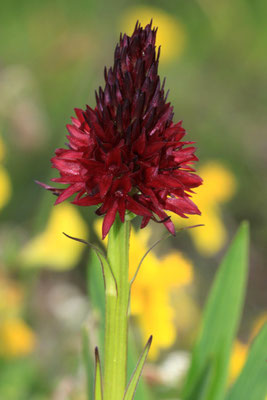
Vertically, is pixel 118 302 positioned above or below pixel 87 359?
above

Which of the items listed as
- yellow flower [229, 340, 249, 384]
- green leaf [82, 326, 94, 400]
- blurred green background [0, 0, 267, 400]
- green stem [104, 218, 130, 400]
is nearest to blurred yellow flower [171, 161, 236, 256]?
blurred green background [0, 0, 267, 400]

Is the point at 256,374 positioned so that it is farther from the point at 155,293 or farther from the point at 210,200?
the point at 210,200

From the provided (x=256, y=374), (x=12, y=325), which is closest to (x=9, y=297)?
(x=12, y=325)

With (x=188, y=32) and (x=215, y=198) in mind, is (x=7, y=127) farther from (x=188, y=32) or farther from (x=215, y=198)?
(x=188, y=32)

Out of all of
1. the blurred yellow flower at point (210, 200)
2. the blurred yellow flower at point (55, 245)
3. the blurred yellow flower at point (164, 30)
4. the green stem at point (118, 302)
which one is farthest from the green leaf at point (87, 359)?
the blurred yellow flower at point (164, 30)

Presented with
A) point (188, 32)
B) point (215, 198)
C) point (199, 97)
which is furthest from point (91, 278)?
point (188, 32)

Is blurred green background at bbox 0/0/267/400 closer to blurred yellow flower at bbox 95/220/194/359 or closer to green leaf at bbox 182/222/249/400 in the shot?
blurred yellow flower at bbox 95/220/194/359
